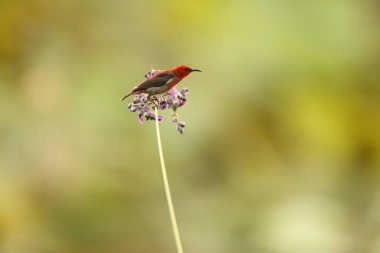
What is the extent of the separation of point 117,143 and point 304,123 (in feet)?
4.07

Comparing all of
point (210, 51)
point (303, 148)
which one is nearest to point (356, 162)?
point (303, 148)

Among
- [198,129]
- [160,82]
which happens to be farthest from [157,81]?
[198,129]

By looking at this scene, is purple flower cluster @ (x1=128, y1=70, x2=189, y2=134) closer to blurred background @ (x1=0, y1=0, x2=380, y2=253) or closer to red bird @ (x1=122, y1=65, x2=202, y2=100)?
red bird @ (x1=122, y1=65, x2=202, y2=100)

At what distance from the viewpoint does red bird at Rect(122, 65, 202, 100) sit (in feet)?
4.14

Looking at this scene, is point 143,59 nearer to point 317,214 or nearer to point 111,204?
point 111,204

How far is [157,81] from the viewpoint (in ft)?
4.15

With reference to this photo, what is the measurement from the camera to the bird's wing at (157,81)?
1.26 metres

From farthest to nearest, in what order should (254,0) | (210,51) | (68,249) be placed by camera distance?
(254,0) → (210,51) → (68,249)

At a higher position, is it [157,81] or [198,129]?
[198,129]

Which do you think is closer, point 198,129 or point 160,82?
point 160,82

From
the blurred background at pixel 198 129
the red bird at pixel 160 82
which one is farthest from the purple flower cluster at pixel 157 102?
the blurred background at pixel 198 129

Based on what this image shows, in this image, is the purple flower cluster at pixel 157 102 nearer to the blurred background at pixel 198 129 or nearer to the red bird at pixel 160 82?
the red bird at pixel 160 82

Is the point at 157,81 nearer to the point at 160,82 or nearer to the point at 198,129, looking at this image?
the point at 160,82

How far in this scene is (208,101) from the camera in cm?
415
